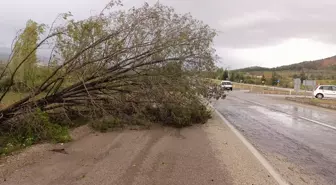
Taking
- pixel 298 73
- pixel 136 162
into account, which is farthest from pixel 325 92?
pixel 298 73

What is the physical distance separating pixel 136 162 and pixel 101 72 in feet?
11.0

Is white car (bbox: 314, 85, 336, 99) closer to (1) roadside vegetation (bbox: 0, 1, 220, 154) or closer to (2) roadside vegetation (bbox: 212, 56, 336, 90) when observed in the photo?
(1) roadside vegetation (bbox: 0, 1, 220, 154)

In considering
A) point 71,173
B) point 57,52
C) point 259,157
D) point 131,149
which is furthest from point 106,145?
point 259,157

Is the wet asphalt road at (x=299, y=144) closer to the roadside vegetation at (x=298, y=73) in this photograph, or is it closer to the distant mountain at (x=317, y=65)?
the roadside vegetation at (x=298, y=73)

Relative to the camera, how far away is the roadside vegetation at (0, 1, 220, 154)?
8.67 m

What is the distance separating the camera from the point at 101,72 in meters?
9.07

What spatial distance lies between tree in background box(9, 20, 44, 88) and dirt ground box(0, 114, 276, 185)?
202 cm

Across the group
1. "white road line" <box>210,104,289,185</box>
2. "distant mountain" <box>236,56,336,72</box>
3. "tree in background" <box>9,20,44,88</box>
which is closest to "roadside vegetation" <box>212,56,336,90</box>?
"distant mountain" <box>236,56,336,72</box>

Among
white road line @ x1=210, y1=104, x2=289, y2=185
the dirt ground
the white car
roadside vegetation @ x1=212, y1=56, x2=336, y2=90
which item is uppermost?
roadside vegetation @ x1=212, y1=56, x2=336, y2=90

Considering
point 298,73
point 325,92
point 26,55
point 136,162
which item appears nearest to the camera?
point 136,162

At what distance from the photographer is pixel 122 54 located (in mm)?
9289

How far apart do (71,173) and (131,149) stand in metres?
2.06

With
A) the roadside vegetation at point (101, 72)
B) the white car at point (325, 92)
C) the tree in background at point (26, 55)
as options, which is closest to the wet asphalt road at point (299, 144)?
the roadside vegetation at point (101, 72)

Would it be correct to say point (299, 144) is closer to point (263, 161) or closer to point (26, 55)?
point (263, 161)
